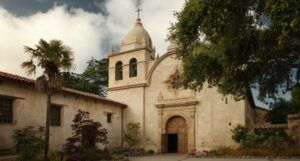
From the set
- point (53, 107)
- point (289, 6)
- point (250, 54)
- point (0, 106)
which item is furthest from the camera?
point (53, 107)

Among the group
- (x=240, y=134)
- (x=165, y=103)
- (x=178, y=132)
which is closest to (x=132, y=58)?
(x=165, y=103)

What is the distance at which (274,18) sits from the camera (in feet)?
32.0

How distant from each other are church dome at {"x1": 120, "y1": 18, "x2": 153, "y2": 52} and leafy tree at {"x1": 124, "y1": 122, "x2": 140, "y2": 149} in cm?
680

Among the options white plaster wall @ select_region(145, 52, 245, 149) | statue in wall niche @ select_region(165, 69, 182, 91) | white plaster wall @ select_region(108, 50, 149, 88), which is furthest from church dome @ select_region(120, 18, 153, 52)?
statue in wall niche @ select_region(165, 69, 182, 91)

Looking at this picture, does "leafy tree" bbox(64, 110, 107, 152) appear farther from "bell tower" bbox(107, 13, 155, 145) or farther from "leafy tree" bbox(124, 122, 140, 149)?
"bell tower" bbox(107, 13, 155, 145)

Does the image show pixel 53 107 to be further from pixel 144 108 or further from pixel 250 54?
pixel 250 54

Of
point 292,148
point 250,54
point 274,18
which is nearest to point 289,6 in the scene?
point 274,18

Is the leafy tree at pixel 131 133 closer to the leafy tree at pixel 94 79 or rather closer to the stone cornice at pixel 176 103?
the stone cornice at pixel 176 103

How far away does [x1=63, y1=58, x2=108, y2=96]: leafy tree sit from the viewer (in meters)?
42.4

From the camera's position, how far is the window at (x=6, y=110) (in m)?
16.8

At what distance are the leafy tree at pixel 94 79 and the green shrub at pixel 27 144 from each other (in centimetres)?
2516

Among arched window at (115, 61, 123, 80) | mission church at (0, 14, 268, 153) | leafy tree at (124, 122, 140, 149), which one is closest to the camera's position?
mission church at (0, 14, 268, 153)

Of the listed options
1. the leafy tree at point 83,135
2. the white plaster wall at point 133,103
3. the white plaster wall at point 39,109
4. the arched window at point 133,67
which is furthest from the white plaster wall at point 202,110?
the leafy tree at point 83,135

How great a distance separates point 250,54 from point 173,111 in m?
13.9
